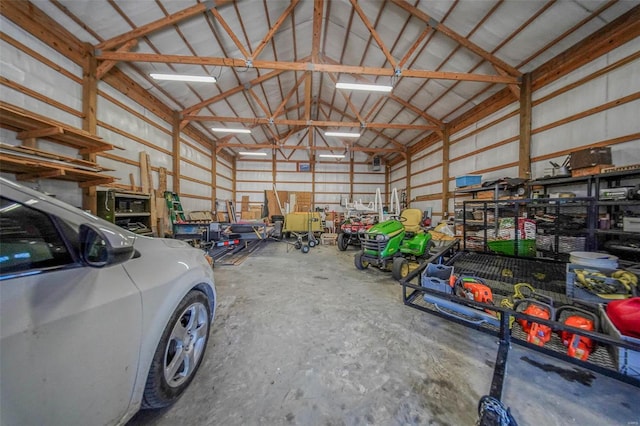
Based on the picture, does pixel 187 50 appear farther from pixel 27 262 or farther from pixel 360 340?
pixel 360 340

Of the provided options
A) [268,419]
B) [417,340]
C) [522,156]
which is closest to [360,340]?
[417,340]

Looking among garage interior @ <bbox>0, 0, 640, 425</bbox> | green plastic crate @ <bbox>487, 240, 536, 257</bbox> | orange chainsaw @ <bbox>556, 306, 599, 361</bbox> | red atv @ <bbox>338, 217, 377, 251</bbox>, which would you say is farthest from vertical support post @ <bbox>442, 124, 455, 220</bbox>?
orange chainsaw @ <bbox>556, 306, 599, 361</bbox>

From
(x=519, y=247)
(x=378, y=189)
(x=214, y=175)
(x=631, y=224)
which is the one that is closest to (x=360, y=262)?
(x=378, y=189)

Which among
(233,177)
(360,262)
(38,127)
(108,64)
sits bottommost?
(360,262)

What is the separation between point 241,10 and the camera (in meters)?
5.04

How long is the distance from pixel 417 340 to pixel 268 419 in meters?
1.41

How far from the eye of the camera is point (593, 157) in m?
3.76

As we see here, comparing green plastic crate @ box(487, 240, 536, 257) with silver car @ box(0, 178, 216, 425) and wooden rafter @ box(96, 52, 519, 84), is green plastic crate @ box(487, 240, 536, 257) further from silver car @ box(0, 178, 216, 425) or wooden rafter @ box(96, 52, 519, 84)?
silver car @ box(0, 178, 216, 425)

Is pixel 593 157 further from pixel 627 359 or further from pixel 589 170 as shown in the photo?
pixel 627 359

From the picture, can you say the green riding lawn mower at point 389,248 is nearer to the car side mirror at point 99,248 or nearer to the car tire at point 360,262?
the car tire at point 360,262

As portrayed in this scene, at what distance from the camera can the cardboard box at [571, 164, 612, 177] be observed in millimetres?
3672

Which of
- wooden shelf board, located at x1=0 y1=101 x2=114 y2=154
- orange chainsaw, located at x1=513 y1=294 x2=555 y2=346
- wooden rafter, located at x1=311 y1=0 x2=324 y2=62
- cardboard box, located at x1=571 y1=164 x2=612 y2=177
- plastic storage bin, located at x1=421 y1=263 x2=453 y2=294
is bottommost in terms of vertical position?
orange chainsaw, located at x1=513 y1=294 x2=555 y2=346

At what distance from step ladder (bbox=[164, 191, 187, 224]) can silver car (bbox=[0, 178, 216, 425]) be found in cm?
629

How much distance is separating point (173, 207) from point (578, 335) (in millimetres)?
8469
